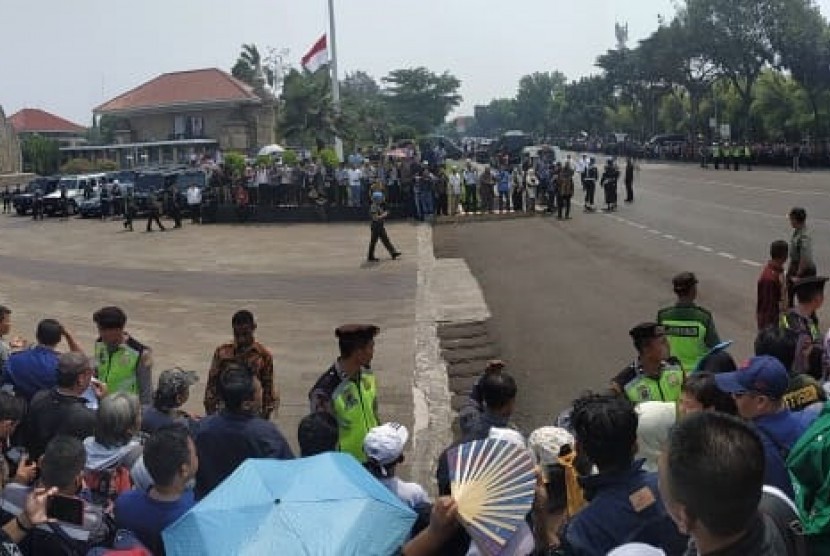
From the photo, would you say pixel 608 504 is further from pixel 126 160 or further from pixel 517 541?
pixel 126 160

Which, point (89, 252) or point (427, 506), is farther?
point (89, 252)

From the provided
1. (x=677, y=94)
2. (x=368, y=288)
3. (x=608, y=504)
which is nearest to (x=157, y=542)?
(x=608, y=504)

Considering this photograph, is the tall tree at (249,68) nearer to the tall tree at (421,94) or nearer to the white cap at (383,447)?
the tall tree at (421,94)

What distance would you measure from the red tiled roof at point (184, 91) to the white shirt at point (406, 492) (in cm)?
7475

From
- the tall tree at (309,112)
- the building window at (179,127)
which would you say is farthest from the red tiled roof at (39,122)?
the tall tree at (309,112)

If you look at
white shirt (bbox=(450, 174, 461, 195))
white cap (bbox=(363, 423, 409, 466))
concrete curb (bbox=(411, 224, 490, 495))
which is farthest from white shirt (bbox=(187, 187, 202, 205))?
white cap (bbox=(363, 423, 409, 466))

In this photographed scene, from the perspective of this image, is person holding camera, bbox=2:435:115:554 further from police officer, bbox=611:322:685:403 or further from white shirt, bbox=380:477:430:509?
police officer, bbox=611:322:685:403

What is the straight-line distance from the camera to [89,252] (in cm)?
2672

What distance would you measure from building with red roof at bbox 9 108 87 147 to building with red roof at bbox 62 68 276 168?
100ft

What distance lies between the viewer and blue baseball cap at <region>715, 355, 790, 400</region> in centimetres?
431

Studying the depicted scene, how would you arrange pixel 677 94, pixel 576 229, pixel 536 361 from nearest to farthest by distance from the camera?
1. pixel 536 361
2. pixel 576 229
3. pixel 677 94

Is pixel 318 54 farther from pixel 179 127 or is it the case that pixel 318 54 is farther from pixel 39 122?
pixel 39 122

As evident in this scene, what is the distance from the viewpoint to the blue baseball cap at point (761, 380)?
14.1 feet

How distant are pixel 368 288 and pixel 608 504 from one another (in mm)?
15120
